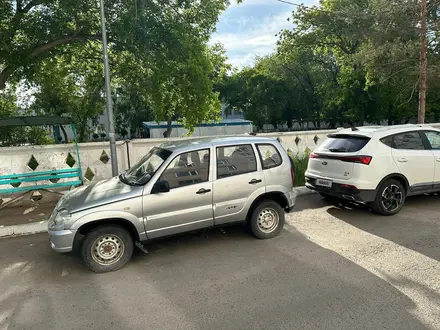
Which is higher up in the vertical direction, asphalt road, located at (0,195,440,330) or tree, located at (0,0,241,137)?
tree, located at (0,0,241,137)

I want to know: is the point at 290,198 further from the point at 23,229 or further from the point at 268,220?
the point at 23,229

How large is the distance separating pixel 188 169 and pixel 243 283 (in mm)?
1710

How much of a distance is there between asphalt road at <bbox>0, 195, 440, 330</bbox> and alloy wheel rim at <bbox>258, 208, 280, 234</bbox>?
20cm

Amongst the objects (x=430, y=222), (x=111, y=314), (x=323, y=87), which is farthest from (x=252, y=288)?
(x=323, y=87)

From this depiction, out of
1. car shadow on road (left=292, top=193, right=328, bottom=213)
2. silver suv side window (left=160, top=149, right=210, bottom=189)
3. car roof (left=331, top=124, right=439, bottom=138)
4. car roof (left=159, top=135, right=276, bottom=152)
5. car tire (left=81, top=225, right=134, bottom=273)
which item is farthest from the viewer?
car shadow on road (left=292, top=193, right=328, bottom=213)

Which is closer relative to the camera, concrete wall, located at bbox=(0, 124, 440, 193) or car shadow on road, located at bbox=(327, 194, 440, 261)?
car shadow on road, located at bbox=(327, 194, 440, 261)

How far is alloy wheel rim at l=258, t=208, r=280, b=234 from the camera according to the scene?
486 cm

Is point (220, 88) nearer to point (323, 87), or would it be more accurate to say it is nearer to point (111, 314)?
point (323, 87)

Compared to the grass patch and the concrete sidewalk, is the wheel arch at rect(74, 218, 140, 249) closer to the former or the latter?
the concrete sidewalk

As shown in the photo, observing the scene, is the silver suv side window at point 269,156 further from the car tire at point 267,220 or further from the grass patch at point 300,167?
the grass patch at point 300,167

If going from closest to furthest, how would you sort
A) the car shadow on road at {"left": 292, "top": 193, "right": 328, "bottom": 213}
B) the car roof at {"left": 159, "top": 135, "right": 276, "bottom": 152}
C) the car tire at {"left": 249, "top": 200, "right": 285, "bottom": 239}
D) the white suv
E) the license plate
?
1. the car roof at {"left": 159, "top": 135, "right": 276, "bottom": 152}
2. the car tire at {"left": 249, "top": 200, "right": 285, "bottom": 239}
3. the white suv
4. the license plate
5. the car shadow on road at {"left": 292, "top": 193, "right": 328, "bottom": 213}

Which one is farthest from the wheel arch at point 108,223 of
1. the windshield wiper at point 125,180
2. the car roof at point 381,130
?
the car roof at point 381,130

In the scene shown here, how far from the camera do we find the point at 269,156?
4961 millimetres

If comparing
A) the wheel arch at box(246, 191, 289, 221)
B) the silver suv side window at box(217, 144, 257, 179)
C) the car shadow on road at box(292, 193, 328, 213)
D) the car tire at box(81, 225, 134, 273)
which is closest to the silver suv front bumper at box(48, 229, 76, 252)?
the car tire at box(81, 225, 134, 273)
